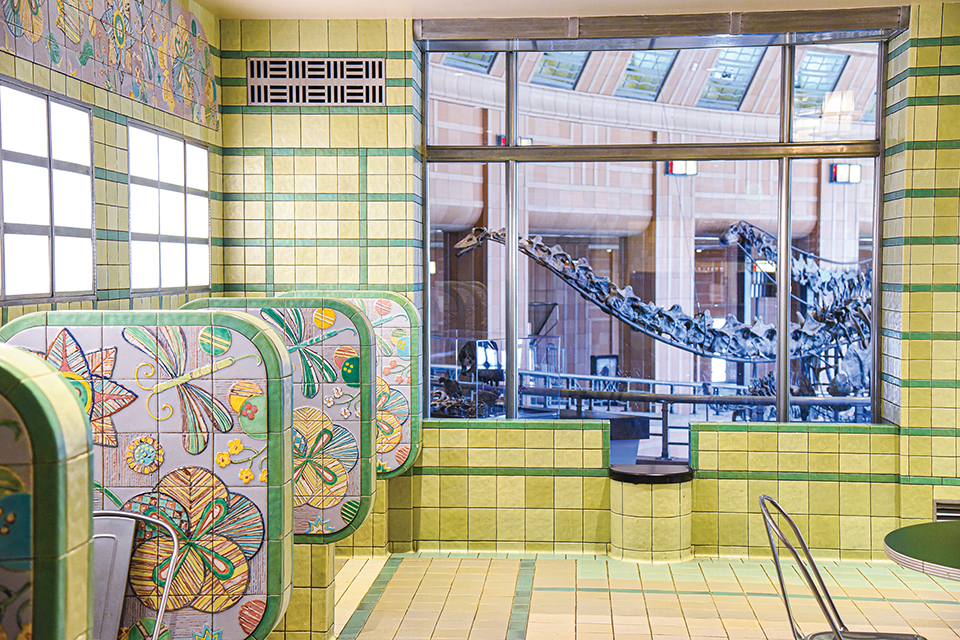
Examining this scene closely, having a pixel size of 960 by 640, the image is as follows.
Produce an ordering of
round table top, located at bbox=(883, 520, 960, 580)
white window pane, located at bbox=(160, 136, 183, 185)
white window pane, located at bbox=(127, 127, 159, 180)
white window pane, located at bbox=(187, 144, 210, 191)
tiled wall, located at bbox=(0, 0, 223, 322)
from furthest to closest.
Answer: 1. white window pane, located at bbox=(187, 144, 210, 191)
2. white window pane, located at bbox=(160, 136, 183, 185)
3. white window pane, located at bbox=(127, 127, 159, 180)
4. tiled wall, located at bbox=(0, 0, 223, 322)
5. round table top, located at bbox=(883, 520, 960, 580)

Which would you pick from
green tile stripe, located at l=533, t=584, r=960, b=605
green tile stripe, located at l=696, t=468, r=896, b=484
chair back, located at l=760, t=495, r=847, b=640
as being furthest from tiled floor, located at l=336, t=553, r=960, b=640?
chair back, located at l=760, t=495, r=847, b=640

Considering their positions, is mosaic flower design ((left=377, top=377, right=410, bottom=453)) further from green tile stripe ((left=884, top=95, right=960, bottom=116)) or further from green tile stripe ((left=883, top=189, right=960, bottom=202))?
green tile stripe ((left=884, top=95, right=960, bottom=116))

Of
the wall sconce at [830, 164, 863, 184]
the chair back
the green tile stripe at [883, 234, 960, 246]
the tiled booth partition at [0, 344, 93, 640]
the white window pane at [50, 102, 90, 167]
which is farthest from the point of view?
the wall sconce at [830, 164, 863, 184]

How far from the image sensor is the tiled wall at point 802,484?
5223 millimetres

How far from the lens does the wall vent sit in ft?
16.7

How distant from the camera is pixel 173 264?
15.0ft

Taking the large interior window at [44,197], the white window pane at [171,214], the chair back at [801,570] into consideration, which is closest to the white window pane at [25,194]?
the large interior window at [44,197]

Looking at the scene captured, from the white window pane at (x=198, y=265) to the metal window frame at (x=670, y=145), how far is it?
141cm

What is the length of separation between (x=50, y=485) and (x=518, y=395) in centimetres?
442

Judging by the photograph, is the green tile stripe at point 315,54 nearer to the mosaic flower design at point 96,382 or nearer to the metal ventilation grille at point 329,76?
the metal ventilation grille at point 329,76

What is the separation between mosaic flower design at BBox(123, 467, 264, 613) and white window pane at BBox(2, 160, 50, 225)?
4.60ft

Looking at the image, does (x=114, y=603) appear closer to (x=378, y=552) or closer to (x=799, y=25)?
(x=378, y=552)

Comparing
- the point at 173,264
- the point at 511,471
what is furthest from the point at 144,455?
the point at 511,471

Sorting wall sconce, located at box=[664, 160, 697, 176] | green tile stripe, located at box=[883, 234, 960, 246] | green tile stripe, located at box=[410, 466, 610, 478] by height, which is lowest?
green tile stripe, located at box=[410, 466, 610, 478]
